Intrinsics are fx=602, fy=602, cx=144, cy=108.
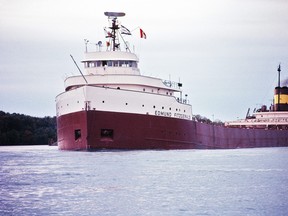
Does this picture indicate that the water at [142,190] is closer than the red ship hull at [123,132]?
Yes

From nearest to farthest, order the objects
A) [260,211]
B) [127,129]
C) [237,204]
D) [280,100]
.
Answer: [260,211]
[237,204]
[127,129]
[280,100]

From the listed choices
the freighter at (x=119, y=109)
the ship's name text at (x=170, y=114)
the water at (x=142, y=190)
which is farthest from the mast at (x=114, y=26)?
the water at (x=142, y=190)

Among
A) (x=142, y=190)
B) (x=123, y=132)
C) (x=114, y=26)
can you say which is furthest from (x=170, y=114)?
(x=142, y=190)

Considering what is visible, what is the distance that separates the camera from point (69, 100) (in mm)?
38719

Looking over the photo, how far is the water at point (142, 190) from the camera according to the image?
49.2ft

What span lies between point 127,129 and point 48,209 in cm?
2181

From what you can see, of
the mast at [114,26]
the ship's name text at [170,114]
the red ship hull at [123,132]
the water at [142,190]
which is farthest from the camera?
the mast at [114,26]

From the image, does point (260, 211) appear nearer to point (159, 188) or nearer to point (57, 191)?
point (159, 188)

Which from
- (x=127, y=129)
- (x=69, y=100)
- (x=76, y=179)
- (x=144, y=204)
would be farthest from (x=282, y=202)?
(x=69, y=100)

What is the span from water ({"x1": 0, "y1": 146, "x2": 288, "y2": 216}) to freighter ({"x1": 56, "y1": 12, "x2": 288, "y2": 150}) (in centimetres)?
946

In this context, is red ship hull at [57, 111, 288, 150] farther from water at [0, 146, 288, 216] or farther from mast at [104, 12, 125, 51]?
water at [0, 146, 288, 216]

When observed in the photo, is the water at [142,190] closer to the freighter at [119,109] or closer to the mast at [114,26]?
the freighter at [119,109]

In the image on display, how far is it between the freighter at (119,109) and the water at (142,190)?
9.46 m

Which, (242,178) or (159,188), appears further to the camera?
(242,178)
